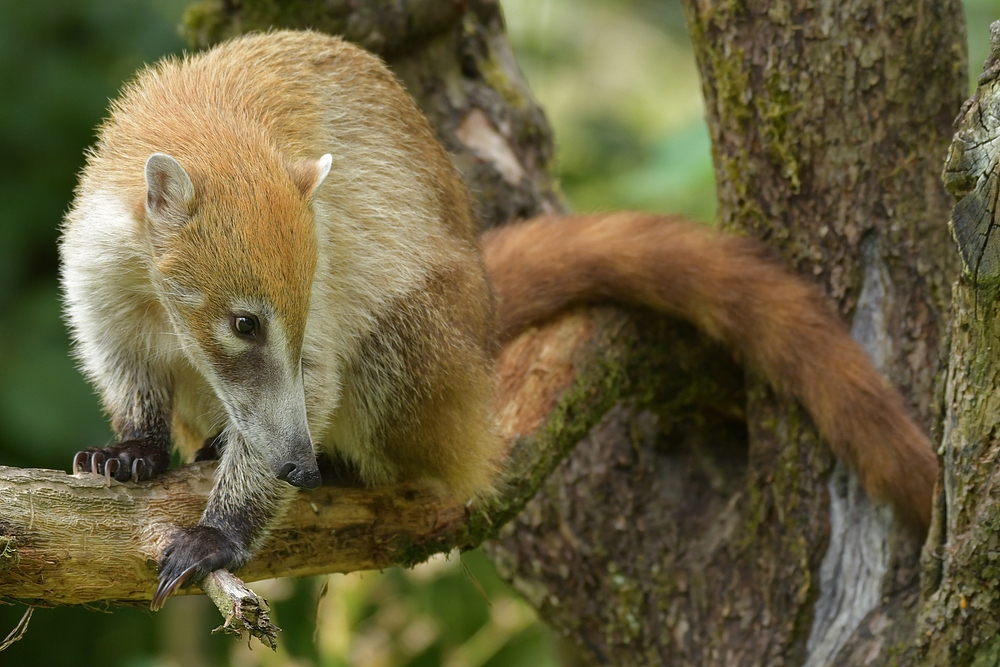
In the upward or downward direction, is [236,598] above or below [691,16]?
below

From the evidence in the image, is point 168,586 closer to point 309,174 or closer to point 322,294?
point 322,294

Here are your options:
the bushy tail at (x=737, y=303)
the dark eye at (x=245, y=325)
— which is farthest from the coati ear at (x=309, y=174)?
the bushy tail at (x=737, y=303)

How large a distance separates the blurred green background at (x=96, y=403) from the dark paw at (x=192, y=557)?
7.49 ft

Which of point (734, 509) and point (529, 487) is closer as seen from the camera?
point (529, 487)

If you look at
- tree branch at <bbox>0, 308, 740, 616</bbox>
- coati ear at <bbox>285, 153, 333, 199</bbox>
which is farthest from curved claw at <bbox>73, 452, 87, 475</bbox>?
coati ear at <bbox>285, 153, 333, 199</bbox>

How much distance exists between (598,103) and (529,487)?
5.87m

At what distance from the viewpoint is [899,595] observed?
13.6 ft

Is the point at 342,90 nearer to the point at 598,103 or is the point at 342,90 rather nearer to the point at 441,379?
the point at 441,379

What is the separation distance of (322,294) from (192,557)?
1018 millimetres

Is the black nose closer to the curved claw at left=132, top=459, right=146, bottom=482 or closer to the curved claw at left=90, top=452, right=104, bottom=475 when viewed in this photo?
the curved claw at left=132, top=459, right=146, bottom=482

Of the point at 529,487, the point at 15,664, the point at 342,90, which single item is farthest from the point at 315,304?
the point at 15,664

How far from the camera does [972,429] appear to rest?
319 centimetres

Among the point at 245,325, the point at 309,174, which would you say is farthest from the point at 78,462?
the point at 309,174

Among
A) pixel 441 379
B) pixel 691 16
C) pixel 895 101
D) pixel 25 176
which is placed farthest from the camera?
pixel 25 176
